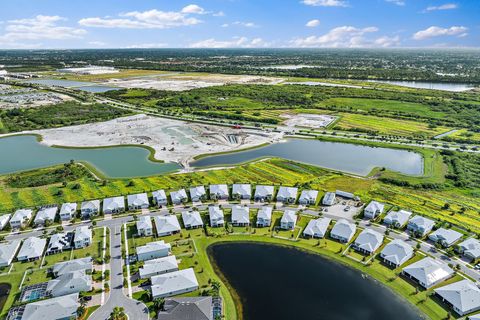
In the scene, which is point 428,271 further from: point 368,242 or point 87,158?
point 87,158

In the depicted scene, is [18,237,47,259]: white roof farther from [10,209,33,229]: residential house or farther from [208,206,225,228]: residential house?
[208,206,225,228]: residential house

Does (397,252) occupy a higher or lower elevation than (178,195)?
lower

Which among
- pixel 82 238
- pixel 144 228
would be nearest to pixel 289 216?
pixel 144 228

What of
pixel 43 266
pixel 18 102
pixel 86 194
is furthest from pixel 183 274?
pixel 18 102

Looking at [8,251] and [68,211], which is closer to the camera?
[8,251]

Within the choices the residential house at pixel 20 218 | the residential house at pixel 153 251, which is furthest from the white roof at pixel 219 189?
the residential house at pixel 20 218

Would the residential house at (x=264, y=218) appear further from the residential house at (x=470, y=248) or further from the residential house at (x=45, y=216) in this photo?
Answer: the residential house at (x=45, y=216)

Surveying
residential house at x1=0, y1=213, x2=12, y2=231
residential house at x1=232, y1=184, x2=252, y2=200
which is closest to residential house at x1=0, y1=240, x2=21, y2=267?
residential house at x1=0, y1=213, x2=12, y2=231
